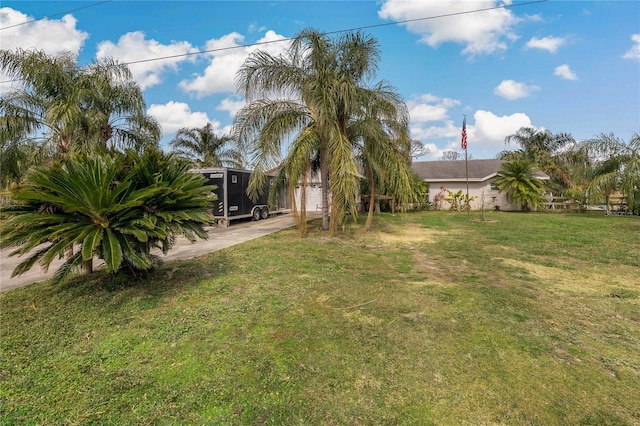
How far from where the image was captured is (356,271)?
18.0 ft

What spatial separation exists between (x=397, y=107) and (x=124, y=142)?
10747 millimetres

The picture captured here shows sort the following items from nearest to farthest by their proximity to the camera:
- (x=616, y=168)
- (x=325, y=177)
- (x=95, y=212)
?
1. (x=95, y=212)
2. (x=325, y=177)
3. (x=616, y=168)

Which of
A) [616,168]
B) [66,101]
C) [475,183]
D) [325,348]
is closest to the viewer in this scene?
[325,348]

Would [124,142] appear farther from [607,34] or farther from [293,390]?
[607,34]

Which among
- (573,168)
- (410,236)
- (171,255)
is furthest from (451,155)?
(171,255)

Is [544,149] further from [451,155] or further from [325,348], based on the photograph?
[325,348]

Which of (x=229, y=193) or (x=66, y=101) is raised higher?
(x=66, y=101)

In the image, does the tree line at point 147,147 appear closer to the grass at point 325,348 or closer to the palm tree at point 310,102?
the palm tree at point 310,102

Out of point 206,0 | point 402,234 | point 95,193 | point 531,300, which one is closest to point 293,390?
point 95,193

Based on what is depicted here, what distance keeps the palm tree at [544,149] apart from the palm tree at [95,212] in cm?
2513

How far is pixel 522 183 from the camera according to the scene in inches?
722

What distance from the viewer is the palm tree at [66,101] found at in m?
10.6

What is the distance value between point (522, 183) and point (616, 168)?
14.0 ft

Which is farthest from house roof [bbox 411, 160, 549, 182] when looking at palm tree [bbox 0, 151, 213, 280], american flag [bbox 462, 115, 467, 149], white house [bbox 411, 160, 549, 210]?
palm tree [bbox 0, 151, 213, 280]
